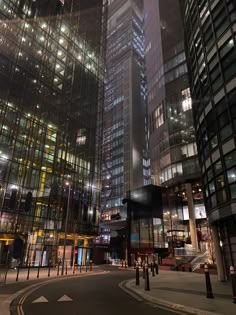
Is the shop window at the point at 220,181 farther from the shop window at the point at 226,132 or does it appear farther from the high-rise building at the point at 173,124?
the high-rise building at the point at 173,124

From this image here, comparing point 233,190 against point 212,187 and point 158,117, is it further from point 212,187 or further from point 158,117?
point 158,117

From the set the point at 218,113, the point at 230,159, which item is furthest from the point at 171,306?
the point at 218,113

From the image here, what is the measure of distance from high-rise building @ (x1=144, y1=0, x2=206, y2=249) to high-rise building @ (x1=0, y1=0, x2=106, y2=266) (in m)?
16.4

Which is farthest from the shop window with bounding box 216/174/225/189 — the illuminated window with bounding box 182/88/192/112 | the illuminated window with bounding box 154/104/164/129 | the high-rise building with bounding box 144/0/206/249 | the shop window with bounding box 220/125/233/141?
the illuminated window with bounding box 154/104/164/129

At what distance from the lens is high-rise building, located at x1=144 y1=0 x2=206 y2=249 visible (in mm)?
55250

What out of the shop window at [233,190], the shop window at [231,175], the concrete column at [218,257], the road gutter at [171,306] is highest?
the shop window at [231,175]

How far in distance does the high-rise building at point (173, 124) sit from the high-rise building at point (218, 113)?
34236 mm

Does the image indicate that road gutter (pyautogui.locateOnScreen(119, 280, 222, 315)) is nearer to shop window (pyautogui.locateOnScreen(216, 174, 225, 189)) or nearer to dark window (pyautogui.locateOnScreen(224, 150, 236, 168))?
shop window (pyautogui.locateOnScreen(216, 174, 225, 189))

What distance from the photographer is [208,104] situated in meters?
18.9

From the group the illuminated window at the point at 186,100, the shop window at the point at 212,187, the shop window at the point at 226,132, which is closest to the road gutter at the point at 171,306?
the shop window at the point at 212,187

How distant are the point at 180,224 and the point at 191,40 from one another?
42.5m

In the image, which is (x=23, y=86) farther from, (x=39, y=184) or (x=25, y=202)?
(x=25, y=202)

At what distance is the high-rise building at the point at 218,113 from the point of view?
1578 cm

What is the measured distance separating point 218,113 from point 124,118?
91.6 meters
